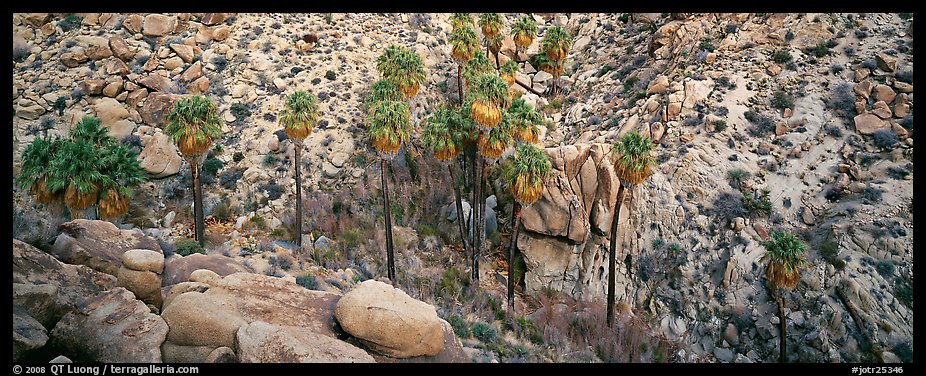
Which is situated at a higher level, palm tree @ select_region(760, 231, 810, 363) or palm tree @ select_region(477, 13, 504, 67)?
palm tree @ select_region(477, 13, 504, 67)

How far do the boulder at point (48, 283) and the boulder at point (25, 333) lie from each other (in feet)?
1.15

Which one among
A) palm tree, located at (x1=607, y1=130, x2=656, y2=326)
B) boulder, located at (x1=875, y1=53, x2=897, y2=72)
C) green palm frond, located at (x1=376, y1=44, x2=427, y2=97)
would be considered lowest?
palm tree, located at (x1=607, y1=130, x2=656, y2=326)

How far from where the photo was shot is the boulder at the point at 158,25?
40688mm

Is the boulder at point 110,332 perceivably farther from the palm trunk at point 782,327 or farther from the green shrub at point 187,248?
the palm trunk at point 782,327

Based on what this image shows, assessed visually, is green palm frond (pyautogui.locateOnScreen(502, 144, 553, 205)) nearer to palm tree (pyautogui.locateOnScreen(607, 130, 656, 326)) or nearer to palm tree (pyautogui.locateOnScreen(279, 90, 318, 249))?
palm tree (pyautogui.locateOnScreen(607, 130, 656, 326))

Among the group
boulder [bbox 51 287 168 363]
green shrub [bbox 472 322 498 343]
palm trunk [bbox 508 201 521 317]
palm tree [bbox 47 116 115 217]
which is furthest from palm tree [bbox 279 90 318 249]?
boulder [bbox 51 287 168 363]

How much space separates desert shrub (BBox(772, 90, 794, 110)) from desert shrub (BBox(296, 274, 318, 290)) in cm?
3122

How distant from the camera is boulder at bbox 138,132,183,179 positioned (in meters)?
33.7

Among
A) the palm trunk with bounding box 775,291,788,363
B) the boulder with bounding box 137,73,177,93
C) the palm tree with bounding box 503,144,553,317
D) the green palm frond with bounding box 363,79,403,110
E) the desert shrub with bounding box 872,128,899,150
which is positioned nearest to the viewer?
the palm trunk with bounding box 775,291,788,363

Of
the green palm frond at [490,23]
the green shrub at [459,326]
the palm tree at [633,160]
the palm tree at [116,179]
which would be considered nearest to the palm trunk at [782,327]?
the palm tree at [633,160]

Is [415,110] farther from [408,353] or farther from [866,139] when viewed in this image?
[866,139]

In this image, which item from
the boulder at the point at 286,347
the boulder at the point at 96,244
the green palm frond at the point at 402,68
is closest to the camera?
the boulder at the point at 286,347

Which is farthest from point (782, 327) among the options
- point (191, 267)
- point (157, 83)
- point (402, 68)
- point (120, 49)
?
point (120, 49)

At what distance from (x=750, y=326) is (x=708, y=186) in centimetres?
858
